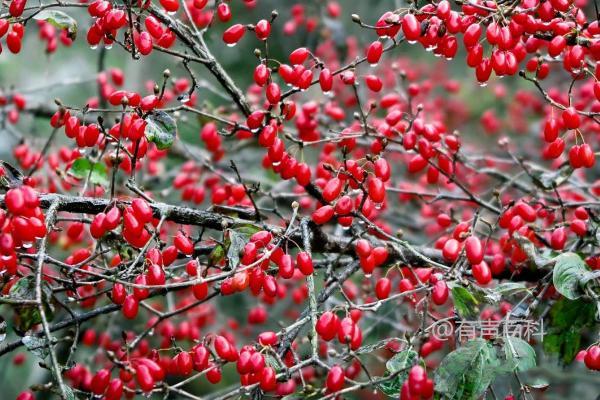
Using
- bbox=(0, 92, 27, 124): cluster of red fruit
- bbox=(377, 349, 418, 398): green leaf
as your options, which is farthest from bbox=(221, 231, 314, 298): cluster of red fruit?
bbox=(0, 92, 27, 124): cluster of red fruit

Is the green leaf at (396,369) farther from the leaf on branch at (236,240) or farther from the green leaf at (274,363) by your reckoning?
the leaf on branch at (236,240)

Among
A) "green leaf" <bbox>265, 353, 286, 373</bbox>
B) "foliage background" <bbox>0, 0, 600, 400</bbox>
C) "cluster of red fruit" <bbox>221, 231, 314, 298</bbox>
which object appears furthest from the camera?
"foliage background" <bbox>0, 0, 600, 400</bbox>

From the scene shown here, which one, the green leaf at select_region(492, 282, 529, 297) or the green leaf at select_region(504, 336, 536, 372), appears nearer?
the green leaf at select_region(504, 336, 536, 372)

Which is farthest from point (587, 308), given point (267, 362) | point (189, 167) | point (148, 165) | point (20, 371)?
point (20, 371)

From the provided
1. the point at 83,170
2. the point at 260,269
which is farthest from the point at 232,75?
the point at 260,269

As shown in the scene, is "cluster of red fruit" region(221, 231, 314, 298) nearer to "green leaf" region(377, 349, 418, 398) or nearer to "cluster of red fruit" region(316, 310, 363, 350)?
"cluster of red fruit" region(316, 310, 363, 350)

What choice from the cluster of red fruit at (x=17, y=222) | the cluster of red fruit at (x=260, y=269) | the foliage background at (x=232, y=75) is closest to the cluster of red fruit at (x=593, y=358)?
the cluster of red fruit at (x=260, y=269)

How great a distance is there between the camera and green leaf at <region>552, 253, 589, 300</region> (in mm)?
2191

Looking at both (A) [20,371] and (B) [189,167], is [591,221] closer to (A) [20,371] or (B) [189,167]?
(B) [189,167]

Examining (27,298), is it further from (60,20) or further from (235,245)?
(60,20)

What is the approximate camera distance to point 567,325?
99.5 inches

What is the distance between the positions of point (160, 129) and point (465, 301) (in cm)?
108

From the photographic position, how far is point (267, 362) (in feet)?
6.46

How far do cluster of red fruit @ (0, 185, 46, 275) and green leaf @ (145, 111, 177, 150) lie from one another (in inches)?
17.4
